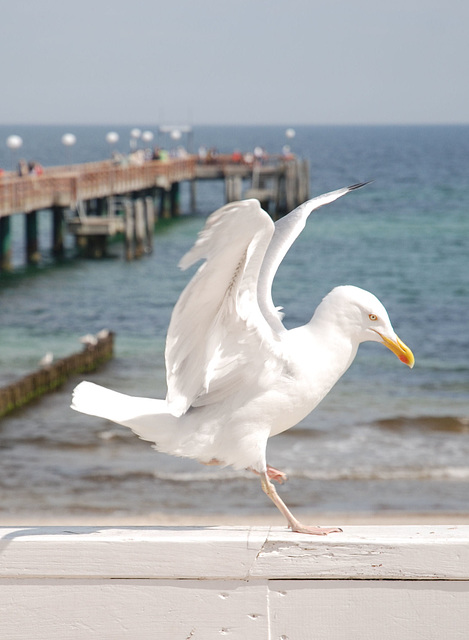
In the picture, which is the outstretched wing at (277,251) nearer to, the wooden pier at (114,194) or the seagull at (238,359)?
the seagull at (238,359)

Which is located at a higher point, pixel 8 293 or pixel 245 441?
pixel 245 441

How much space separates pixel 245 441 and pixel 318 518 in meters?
7.28

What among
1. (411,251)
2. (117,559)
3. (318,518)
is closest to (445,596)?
(117,559)

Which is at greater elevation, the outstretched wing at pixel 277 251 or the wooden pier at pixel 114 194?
the outstretched wing at pixel 277 251

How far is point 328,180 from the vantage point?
65625 mm

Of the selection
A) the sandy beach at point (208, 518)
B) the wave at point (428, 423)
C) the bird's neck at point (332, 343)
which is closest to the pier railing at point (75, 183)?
the wave at point (428, 423)

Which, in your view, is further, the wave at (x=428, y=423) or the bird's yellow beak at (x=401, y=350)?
the wave at (x=428, y=423)

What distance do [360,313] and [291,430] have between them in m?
10.3

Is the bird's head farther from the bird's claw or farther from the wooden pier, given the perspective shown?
the wooden pier

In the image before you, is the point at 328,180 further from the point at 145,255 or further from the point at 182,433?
the point at 182,433

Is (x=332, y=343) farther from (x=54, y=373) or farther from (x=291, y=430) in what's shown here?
(x=54, y=373)

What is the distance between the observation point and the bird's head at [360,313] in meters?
2.44

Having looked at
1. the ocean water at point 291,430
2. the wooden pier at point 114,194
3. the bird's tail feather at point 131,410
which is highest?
the bird's tail feather at point 131,410

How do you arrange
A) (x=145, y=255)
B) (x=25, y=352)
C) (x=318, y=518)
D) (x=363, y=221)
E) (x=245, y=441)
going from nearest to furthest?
(x=245, y=441)
(x=318, y=518)
(x=25, y=352)
(x=145, y=255)
(x=363, y=221)
